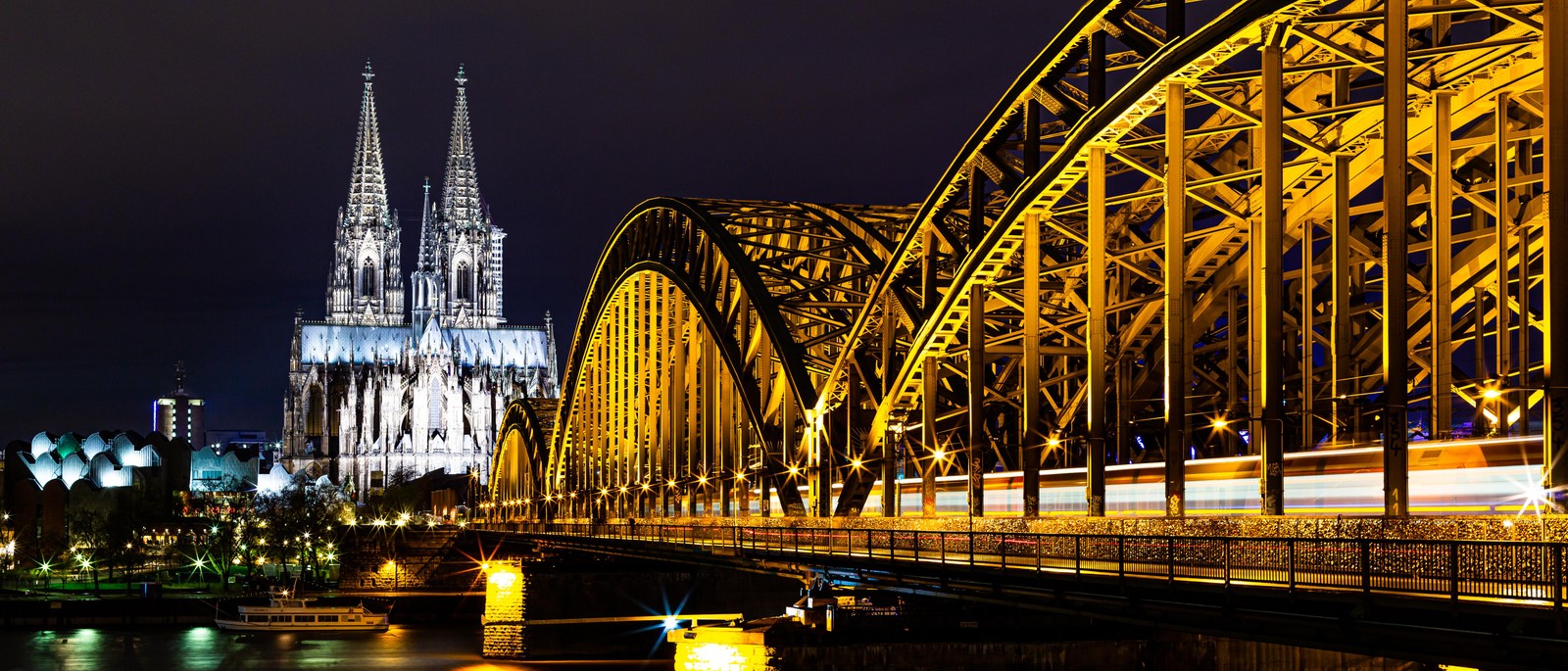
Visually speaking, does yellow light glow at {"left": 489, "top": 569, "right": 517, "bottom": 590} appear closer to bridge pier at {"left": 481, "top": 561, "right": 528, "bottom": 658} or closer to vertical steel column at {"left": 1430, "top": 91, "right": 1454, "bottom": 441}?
bridge pier at {"left": 481, "top": 561, "right": 528, "bottom": 658}

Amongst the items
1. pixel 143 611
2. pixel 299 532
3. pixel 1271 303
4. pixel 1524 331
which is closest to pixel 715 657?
pixel 1271 303

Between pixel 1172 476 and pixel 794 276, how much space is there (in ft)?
111

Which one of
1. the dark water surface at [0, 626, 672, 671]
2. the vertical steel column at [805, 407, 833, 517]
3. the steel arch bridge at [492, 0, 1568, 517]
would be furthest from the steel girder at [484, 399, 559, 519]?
the vertical steel column at [805, 407, 833, 517]

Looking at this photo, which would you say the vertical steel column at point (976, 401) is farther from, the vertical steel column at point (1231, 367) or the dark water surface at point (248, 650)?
the dark water surface at point (248, 650)

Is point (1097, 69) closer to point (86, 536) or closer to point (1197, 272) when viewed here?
point (1197, 272)

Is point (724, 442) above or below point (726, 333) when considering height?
below

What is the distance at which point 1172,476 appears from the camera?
31109 millimetres

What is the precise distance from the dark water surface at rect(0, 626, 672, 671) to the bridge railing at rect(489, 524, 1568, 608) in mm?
48585

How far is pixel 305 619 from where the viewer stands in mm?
113062

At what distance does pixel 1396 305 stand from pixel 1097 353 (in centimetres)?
964

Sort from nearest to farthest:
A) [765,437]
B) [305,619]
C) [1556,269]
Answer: [1556,269], [765,437], [305,619]

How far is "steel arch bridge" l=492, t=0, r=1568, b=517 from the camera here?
2764 cm

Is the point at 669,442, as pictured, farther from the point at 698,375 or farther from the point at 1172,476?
the point at 1172,476

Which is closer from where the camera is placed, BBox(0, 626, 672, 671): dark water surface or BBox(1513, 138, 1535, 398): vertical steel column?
BBox(1513, 138, 1535, 398): vertical steel column
